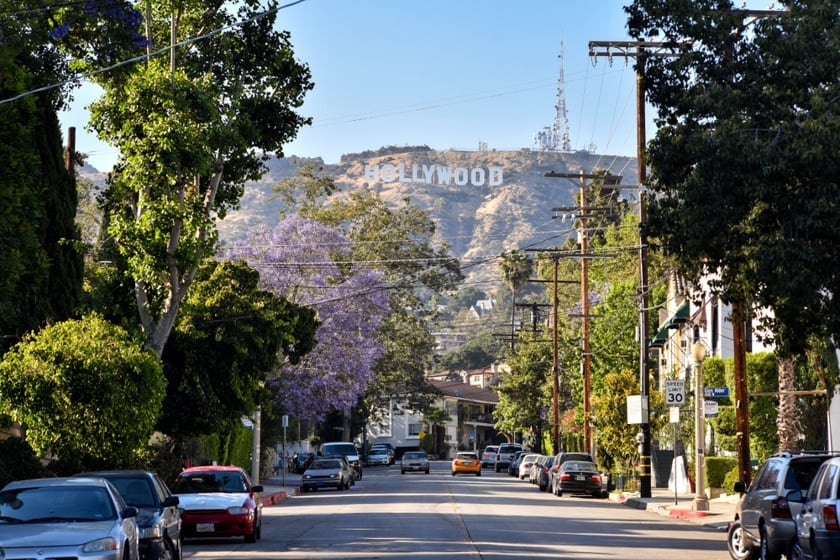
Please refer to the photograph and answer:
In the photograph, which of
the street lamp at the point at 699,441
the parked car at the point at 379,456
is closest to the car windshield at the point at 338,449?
the parked car at the point at 379,456

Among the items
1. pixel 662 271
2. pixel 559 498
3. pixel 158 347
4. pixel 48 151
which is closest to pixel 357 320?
pixel 559 498

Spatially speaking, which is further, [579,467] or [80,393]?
[579,467]

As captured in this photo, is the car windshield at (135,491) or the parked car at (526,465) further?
the parked car at (526,465)

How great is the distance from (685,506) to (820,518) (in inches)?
854

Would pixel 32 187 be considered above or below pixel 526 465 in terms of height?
above

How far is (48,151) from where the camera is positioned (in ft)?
90.1

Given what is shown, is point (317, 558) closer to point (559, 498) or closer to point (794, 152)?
point (794, 152)

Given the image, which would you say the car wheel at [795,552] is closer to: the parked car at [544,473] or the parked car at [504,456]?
the parked car at [544,473]

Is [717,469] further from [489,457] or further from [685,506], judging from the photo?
[489,457]

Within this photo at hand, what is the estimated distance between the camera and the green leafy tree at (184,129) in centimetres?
3036

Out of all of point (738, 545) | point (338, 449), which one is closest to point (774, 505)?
point (738, 545)

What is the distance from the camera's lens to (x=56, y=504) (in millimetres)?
15977

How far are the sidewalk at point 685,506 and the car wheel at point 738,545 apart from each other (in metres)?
8.30

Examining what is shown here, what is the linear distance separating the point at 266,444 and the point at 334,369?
17.3 ft
